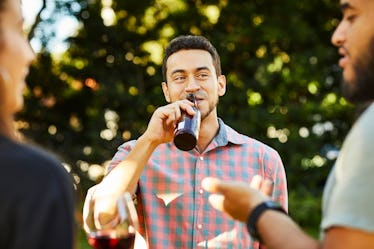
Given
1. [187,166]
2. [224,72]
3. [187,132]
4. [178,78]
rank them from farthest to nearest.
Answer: [224,72] → [178,78] → [187,166] → [187,132]

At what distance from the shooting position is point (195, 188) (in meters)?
3.09

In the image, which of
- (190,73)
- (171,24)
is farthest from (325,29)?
(190,73)

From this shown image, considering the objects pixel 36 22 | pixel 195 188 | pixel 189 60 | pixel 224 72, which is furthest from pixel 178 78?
pixel 36 22

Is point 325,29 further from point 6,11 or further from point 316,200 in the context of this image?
point 6,11

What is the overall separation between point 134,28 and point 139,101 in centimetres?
106

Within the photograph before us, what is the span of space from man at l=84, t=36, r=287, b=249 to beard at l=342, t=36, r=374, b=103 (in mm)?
1114

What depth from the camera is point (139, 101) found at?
10016 mm

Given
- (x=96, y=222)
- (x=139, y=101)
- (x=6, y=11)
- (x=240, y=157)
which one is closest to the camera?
(x=6, y=11)

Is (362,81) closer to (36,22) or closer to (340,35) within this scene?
(340,35)

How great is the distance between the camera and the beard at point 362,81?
1.89 m

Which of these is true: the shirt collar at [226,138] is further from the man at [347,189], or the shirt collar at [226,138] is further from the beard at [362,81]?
the beard at [362,81]

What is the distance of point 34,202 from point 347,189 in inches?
27.2

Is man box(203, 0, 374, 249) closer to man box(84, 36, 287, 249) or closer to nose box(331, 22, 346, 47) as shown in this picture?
nose box(331, 22, 346, 47)

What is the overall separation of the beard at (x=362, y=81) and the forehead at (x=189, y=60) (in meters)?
1.39
